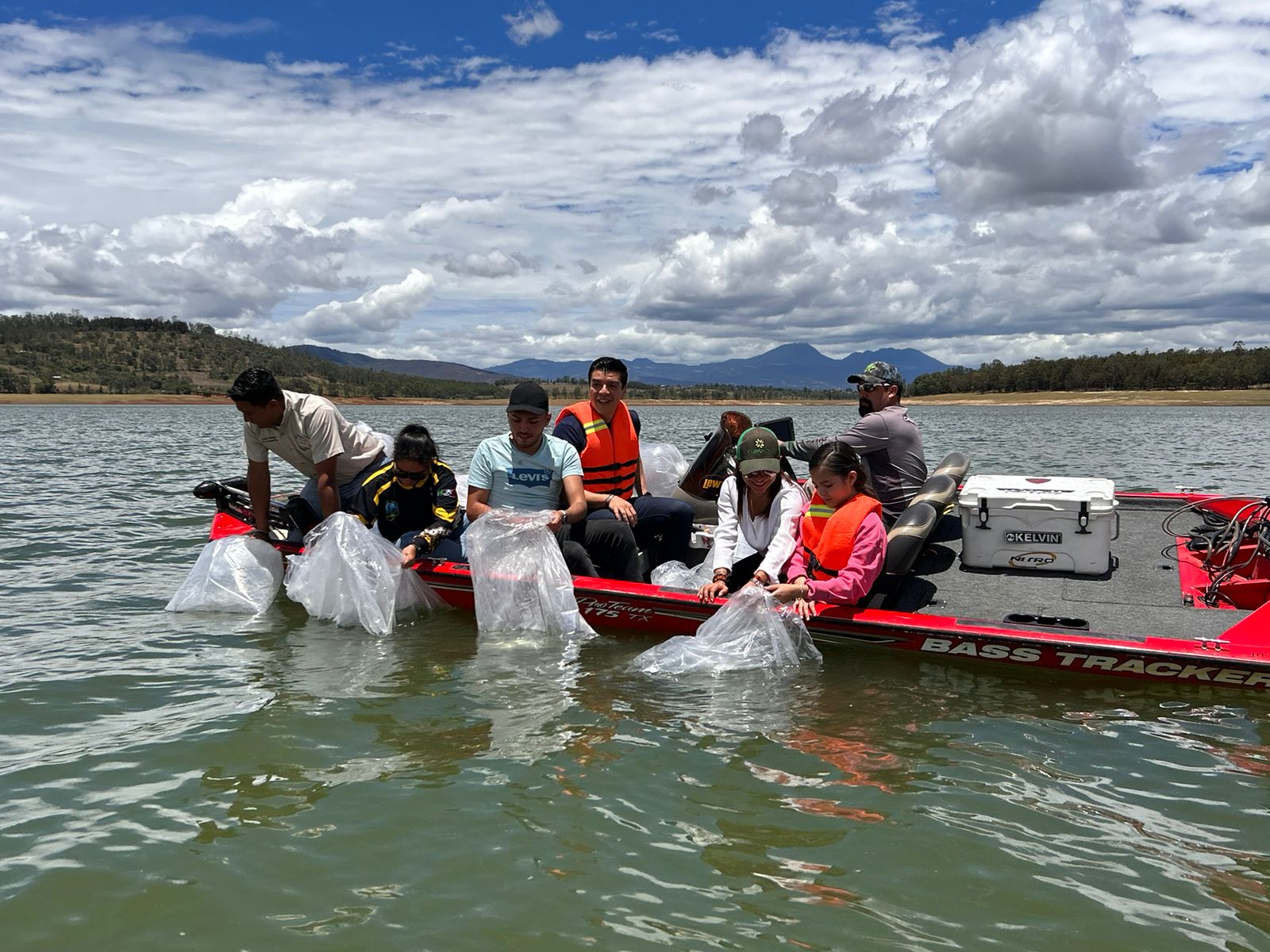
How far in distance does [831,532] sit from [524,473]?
7.74 feet

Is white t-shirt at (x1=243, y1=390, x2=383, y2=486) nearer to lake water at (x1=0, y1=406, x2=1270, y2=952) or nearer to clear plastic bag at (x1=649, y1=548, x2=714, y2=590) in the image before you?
lake water at (x1=0, y1=406, x2=1270, y2=952)

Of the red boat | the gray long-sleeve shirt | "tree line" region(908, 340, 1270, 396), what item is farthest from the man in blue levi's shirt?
"tree line" region(908, 340, 1270, 396)

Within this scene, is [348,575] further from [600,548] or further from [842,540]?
[842,540]

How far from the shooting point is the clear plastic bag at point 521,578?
6.77 m

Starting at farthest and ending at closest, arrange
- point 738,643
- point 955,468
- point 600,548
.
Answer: point 955,468
point 600,548
point 738,643

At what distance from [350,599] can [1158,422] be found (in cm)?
6331

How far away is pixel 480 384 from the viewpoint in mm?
188875

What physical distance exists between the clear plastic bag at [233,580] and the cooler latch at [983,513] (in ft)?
18.5

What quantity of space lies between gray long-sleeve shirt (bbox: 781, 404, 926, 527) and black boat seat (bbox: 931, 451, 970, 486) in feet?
2.04

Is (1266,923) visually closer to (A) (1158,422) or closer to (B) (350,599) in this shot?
(B) (350,599)

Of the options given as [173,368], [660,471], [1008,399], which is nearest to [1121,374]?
[1008,399]

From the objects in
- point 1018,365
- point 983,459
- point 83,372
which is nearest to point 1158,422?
point 983,459

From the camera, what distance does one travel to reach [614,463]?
7.60 m

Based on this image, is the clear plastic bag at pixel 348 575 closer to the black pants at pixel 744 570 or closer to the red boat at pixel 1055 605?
the red boat at pixel 1055 605
